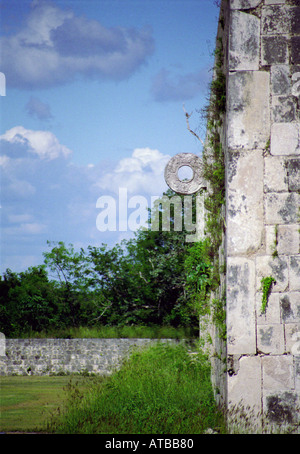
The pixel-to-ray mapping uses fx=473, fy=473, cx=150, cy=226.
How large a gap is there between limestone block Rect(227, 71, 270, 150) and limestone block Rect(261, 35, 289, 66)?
16cm

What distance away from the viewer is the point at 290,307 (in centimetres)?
485

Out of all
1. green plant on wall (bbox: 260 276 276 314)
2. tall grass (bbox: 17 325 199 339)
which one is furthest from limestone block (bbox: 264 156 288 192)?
tall grass (bbox: 17 325 199 339)

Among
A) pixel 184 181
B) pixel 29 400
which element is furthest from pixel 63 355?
pixel 184 181

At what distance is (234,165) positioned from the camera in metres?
5.02

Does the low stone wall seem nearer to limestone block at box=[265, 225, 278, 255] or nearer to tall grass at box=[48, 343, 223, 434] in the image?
tall grass at box=[48, 343, 223, 434]

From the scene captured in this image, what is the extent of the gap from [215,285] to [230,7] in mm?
3284

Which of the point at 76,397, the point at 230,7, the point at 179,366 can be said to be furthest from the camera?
the point at 179,366

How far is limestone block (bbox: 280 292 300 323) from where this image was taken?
4832 mm

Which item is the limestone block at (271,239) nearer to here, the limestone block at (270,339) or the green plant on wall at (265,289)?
the green plant on wall at (265,289)

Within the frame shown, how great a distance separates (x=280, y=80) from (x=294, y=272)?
2047mm

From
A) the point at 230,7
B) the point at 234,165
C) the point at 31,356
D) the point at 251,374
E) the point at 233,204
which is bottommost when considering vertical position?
the point at 31,356
